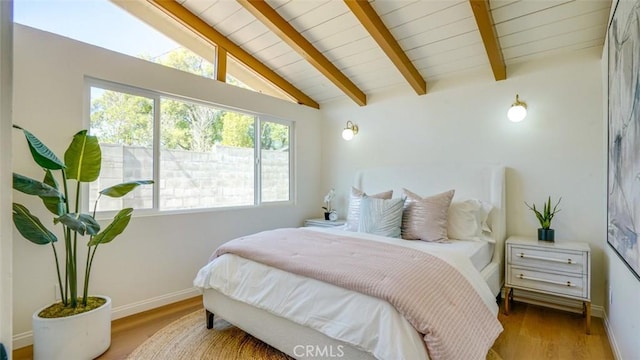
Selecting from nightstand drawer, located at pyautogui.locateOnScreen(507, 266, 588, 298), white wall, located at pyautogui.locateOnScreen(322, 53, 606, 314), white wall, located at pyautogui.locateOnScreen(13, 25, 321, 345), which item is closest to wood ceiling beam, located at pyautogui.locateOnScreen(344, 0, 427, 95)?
white wall, located at pyautogui.locateOnScreen(322, 53, 606, 314)

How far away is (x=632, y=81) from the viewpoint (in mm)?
1491

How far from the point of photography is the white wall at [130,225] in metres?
2.20

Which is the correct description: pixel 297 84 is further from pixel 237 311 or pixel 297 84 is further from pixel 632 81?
pixel 632 81

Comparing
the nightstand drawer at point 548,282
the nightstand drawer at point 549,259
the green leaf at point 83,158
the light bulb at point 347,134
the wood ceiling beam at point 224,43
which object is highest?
the wood ceiling beam at point 224,43

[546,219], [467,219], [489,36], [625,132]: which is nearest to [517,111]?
[489,36]

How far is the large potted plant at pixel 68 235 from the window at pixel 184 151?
0.54 metres

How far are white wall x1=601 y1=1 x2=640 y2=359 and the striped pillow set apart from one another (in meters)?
1.46

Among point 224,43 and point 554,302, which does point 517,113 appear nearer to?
point 554,302

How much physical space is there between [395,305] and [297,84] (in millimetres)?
3430

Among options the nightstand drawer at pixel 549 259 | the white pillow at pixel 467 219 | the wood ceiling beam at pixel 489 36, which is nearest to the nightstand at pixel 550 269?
the nightstand drawer at pixel 549 259

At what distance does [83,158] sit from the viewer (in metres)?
2.12

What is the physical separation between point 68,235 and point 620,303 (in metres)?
3.61

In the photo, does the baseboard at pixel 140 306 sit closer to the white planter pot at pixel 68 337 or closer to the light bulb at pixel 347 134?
the white planter pot at pixel 68 337

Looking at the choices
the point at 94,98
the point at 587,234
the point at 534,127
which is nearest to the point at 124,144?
the point at 94,98
